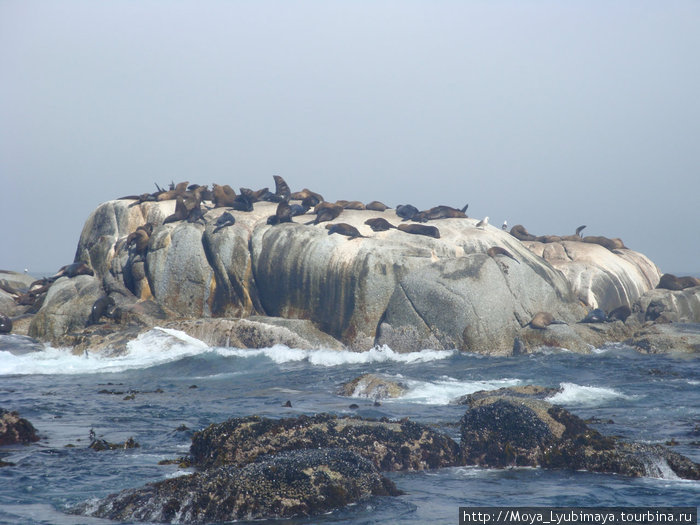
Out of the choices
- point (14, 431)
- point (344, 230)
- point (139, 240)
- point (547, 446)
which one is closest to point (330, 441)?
point (547, 446)

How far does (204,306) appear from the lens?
2552cm

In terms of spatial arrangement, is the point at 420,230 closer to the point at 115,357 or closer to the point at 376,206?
the point at 376,206

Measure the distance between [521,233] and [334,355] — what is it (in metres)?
16.6

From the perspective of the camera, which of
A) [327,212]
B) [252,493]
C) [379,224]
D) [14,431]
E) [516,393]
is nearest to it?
[252,493]

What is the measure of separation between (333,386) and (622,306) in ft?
51.9

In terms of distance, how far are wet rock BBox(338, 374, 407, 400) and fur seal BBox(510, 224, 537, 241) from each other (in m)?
20.1

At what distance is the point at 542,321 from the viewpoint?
925 inches

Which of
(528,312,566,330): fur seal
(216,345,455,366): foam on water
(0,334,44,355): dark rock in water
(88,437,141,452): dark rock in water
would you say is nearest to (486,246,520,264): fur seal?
(528,312,566,330): fur seal

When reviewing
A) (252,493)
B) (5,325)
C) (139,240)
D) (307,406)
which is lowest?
(307,406)

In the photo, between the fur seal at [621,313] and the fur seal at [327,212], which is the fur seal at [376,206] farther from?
the fur seal at [621,313]

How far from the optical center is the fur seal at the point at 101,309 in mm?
24766

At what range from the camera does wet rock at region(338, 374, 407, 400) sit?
617 inches

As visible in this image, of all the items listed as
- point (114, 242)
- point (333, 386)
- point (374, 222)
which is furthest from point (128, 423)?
point (114, 242)

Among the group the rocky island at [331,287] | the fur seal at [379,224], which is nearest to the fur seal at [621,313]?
the rocky island at [331,287]
